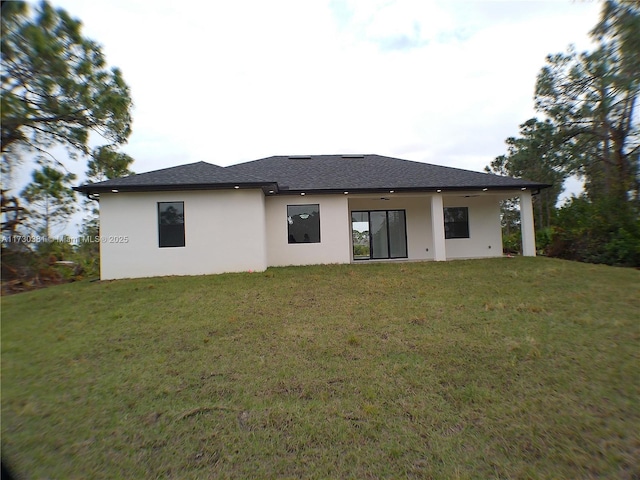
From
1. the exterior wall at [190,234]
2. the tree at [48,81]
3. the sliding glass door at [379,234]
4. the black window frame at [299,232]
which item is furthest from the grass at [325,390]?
the sliding glass door at [379,234]

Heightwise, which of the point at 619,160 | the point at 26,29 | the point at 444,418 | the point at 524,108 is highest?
the point at 524,108

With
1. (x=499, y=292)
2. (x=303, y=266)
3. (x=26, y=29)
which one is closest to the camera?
(x=26, y=29)

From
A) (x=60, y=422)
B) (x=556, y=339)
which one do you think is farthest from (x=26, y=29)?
(x=556, y=339)

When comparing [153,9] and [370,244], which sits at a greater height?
[153,9]

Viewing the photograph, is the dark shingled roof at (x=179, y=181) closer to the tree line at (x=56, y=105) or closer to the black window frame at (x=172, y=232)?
the black window frame at (x=172, y=232)

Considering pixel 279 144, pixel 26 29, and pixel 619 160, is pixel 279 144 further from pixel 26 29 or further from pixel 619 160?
pixel 26 29

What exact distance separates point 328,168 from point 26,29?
1298 cm

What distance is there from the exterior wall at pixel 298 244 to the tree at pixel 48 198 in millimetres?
8719

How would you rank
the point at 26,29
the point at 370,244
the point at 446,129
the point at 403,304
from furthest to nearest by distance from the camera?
the point at 446,129
the point at 370,244
the point at 403,304
the point at 26,29

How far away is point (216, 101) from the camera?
8.39m

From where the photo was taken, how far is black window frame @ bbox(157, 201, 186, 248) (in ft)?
31.4

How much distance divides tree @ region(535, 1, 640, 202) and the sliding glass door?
721cm

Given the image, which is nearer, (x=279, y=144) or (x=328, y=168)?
(x=328, y=168)

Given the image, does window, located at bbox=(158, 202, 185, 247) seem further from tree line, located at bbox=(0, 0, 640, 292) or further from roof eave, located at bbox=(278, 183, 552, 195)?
tree line, located at bbox=(0, 0, 640, 292)
